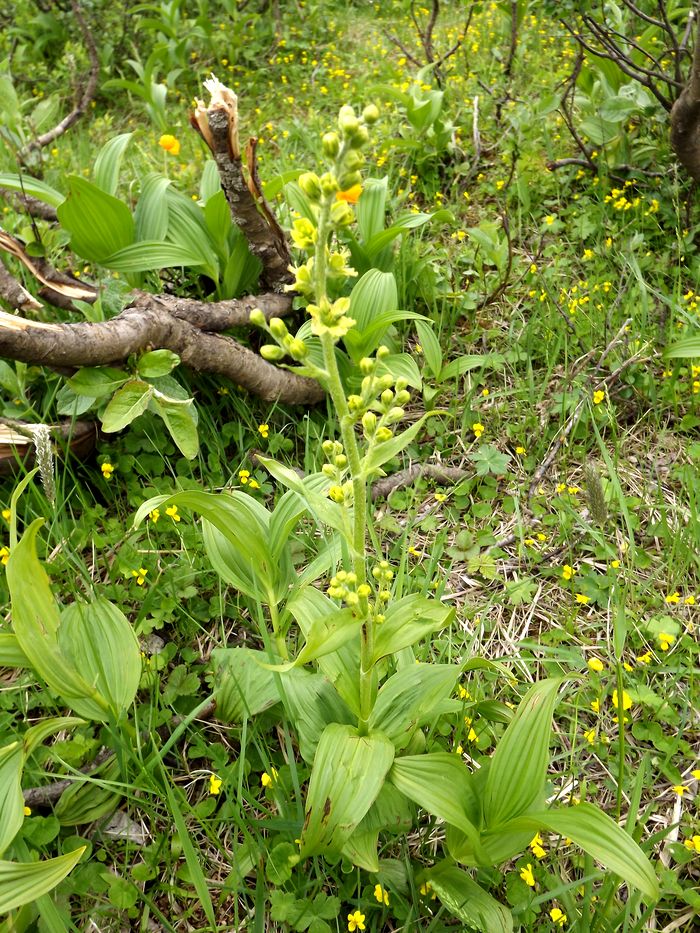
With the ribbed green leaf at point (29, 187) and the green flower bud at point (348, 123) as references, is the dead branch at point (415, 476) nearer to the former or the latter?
the green flower bud at point (348, 123)

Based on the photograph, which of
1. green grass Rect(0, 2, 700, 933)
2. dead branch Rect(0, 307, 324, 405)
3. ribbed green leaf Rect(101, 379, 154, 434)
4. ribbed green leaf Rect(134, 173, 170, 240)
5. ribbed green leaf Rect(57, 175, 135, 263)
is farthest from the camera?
ribbed green leaf Rect(134, 173, 170, 240)

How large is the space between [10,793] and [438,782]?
1093mm

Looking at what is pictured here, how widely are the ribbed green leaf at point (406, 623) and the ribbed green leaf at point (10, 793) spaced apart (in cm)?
96

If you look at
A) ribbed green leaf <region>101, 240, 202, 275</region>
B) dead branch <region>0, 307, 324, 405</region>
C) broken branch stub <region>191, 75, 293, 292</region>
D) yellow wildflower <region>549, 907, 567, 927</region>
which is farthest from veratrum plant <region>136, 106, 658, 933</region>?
ribbed green leaf <region>101, 240, 202, 275</region>

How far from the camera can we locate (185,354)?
2926 millimetres

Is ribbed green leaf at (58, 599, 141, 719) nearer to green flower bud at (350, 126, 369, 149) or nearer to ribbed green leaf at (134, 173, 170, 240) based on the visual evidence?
green flower bud at (350, 126, 369, 149)

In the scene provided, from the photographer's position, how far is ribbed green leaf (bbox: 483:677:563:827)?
165 cm

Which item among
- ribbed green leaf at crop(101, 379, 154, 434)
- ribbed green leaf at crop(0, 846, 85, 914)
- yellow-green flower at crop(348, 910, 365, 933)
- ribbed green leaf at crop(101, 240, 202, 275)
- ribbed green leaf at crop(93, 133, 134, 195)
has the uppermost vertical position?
ribbed green leaf at crop(93, 133, 134, 195)

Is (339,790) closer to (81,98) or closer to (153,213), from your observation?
(153,213)

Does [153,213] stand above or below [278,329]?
below

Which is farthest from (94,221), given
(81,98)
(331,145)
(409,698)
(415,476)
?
(81,98)

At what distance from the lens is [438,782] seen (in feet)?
5.67

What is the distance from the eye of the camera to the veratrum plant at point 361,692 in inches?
59.0

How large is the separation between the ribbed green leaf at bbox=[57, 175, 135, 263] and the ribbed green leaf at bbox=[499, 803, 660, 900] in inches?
117
